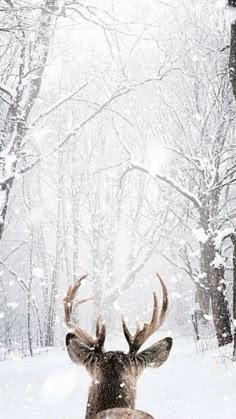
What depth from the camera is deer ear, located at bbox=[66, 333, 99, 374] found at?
235 centimetres

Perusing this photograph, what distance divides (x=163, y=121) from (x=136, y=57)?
7.83ft

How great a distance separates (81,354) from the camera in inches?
94.4

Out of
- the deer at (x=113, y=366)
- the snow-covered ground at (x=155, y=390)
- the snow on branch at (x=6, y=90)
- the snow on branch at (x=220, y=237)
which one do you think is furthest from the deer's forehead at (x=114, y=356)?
the snow on branch at (x=220, y=237)

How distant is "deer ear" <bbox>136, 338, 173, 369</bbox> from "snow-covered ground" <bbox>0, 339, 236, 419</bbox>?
8.99 ft

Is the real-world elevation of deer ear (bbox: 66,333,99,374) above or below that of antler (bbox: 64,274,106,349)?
below

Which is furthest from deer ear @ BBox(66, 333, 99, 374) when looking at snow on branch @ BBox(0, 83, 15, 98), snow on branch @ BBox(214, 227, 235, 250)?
snow on branch @ BBox(214, 227, 235, 250)

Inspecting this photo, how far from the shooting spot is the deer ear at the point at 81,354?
235 centimetres

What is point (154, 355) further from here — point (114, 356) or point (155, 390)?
point (155, 390)

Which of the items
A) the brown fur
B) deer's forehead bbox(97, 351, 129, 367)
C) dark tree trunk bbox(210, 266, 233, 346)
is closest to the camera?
the brown fur

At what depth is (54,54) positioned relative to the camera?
30.4 feet

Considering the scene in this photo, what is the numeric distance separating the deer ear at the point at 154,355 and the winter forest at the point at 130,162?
0.30 m

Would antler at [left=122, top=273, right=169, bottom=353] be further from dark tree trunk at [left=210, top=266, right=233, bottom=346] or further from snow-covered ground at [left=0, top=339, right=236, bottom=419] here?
dark tree trunk at [left=210, top=266, right=233, bottom=346]

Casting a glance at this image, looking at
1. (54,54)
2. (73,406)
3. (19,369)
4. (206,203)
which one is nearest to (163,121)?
(206,203)

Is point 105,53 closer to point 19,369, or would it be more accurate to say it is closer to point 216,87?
point 216,87
